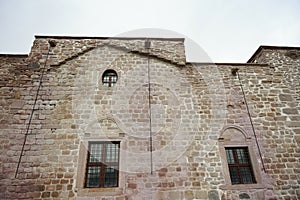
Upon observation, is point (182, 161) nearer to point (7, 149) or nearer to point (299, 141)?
point (299, 141)

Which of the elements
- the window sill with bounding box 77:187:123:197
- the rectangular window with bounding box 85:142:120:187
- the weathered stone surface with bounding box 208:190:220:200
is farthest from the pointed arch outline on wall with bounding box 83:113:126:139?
the weathered stone surface with bounding box 208:190:220:200

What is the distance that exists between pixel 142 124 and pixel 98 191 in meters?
2.38

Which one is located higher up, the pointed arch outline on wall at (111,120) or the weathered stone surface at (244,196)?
the pointed arch outline on wall at (111,120)

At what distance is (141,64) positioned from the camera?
796cm

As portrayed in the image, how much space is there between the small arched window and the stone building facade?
0.04 meters

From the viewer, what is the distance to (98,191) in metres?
5.80

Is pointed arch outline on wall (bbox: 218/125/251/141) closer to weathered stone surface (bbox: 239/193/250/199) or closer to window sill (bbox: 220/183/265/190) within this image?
window sill (bbox: 220/183/265/190)

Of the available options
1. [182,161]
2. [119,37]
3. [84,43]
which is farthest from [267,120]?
[84,43]

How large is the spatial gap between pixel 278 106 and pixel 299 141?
4.45ft

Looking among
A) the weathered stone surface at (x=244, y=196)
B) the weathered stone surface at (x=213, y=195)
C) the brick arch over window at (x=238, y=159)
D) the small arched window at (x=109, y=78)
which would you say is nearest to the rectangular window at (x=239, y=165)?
the brick arch over window at (x=238, y=159)

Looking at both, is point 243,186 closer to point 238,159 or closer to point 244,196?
point 244,196

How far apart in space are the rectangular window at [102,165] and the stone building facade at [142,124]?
29mm

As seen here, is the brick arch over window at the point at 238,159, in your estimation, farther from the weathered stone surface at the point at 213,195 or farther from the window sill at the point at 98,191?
the window sill at the point at 98,191

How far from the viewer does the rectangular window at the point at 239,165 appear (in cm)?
641
